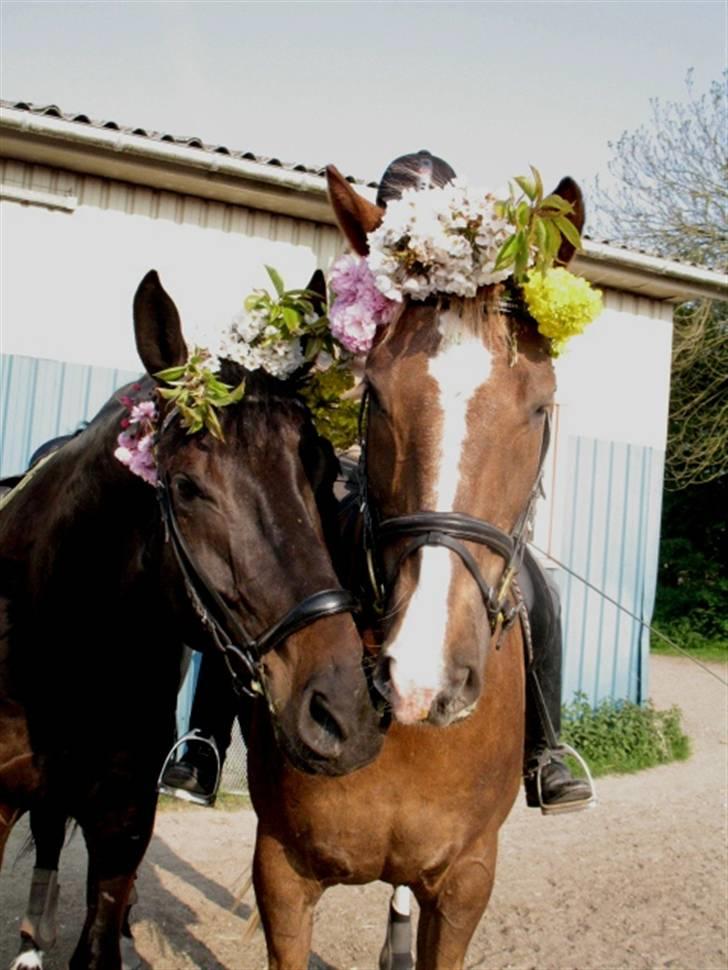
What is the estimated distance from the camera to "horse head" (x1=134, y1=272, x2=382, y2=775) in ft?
8.19

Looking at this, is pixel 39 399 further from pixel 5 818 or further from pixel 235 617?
pixel 235 617

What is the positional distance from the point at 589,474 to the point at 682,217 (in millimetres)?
10149

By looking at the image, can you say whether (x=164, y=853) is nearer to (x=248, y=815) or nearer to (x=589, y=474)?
(x=248, y=815)

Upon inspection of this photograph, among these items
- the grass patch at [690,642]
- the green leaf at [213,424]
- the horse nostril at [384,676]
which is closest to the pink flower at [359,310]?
the green leaf at [213,424]

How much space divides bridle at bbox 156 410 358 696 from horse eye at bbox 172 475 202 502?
0.14ft

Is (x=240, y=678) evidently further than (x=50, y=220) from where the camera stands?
No

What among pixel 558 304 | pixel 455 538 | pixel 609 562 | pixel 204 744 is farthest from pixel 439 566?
pixel 609 562

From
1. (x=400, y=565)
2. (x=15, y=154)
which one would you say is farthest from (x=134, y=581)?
(x=15, y=154)

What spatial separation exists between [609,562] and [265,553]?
761cm

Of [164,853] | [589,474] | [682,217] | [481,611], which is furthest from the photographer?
[682,217]

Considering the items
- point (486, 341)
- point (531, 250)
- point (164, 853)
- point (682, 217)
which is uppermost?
point (682, 217)

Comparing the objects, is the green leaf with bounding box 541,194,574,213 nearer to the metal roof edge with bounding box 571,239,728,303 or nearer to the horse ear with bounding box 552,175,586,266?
the horse ear with bounding box 552,175,586,266

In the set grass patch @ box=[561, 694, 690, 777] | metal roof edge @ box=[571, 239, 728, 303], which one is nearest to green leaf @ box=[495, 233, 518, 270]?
metal roof edge @ box=[571, 239, 728, 303]

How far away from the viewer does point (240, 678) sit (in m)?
2.75
